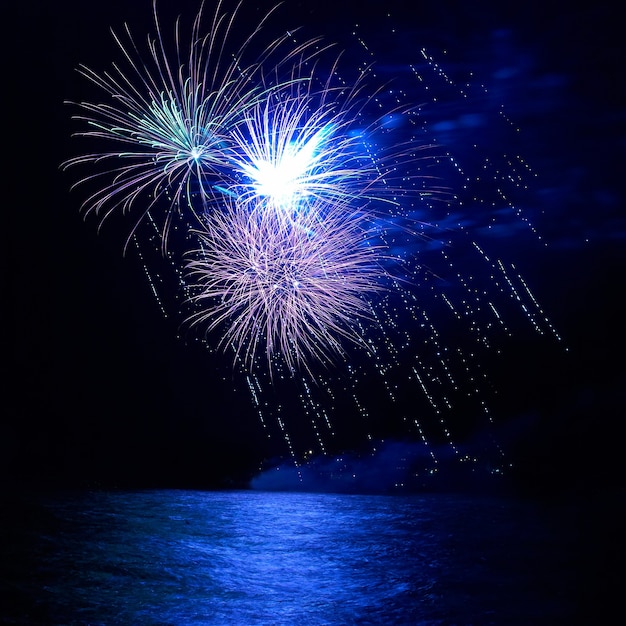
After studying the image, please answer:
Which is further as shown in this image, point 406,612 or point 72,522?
point 72,522

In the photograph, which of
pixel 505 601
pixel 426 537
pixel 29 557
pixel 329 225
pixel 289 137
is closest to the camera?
pixel 505 601

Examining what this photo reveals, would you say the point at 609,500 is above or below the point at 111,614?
below

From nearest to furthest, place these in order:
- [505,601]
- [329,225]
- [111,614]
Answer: [111,614] → [505,601] → [329,225]

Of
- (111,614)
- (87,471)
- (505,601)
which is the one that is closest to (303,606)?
(111,614)

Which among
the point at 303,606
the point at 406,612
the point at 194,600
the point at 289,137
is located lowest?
the point at 406,612

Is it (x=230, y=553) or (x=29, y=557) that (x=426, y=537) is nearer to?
(x=230, y=553)

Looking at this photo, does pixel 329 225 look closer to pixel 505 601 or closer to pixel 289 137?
pixel 289 137
